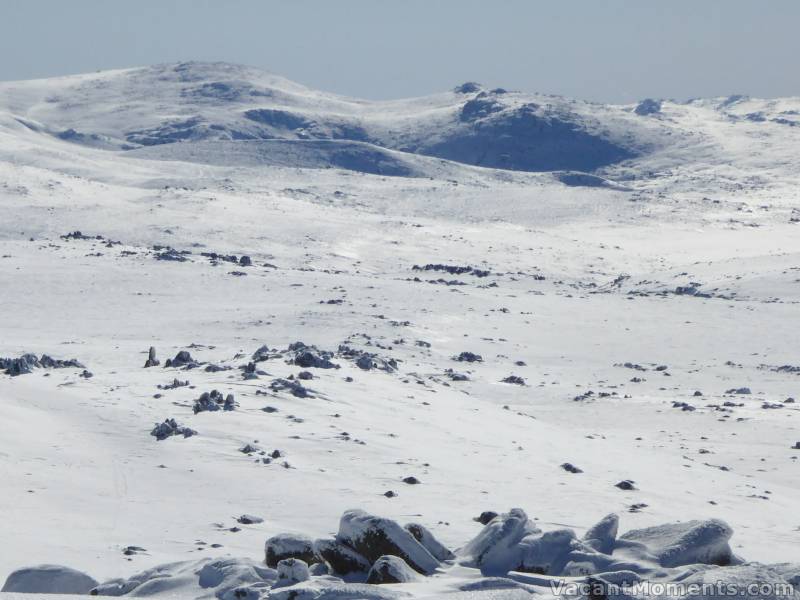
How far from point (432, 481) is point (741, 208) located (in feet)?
257

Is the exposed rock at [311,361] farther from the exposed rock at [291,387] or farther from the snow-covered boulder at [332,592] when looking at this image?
the snow-covered boulder at [332,592]

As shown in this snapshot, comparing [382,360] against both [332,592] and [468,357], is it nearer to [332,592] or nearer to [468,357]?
[468,357]

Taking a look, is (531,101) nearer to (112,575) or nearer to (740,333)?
(740,333)

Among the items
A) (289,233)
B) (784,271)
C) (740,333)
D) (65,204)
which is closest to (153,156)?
(65,204)

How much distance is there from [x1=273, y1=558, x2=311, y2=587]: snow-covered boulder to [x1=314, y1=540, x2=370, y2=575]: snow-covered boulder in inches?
34.7

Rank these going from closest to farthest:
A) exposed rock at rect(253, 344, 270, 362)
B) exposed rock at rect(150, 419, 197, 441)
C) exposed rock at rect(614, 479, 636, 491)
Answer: exposed rock at rect(614, 479, 636, 491), exposed rock at rect(150, 419, 197, 441), exposed rock at rect(253, 344, 270, 362)

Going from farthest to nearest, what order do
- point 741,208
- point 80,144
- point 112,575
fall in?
point 80,144
point 741,208
point 112,575

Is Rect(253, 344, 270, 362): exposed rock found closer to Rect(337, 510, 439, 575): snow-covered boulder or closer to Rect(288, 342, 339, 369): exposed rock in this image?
Rect(288, 342, 339, 369): exposed rock

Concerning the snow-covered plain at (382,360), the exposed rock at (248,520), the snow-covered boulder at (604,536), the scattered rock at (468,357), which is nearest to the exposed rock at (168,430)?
the snow-covered plain at (382,360)

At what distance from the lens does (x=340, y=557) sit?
26.1 feet

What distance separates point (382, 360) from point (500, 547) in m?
14.9

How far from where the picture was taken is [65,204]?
6062 cm

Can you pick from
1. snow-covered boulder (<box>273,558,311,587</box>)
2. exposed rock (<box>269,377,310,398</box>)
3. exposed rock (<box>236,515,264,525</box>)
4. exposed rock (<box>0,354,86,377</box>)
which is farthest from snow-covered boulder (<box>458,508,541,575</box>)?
exposed rock (<box>0,354,86,377</box>)

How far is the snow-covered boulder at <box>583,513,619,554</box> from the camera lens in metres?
8.41
